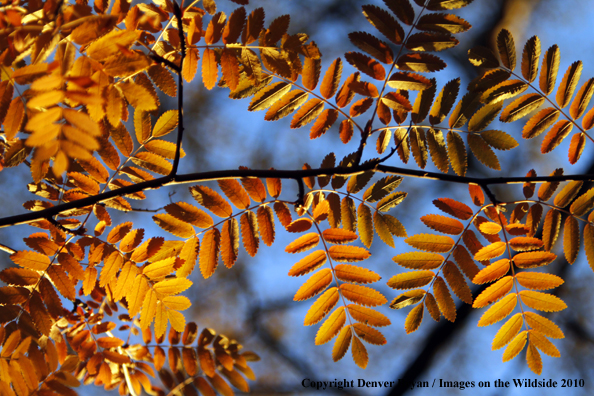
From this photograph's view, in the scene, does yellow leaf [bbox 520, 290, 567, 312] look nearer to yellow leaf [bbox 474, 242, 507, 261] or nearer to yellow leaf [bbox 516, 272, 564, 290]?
yellow leaf [bbox 516, 272, 564, 290]

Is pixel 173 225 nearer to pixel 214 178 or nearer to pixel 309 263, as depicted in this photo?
pixel 214 178

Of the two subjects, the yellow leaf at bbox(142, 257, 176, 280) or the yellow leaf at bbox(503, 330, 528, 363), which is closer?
the yellow leaf at bbox(142, 257, 176, 280)

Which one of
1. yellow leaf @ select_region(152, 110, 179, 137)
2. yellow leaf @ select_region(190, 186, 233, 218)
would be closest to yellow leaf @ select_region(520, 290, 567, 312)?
yellow leaf @ select_region(190, 186, 233, 218)

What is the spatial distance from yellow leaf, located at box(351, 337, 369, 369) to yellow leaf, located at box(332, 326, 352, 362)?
2 centimetres

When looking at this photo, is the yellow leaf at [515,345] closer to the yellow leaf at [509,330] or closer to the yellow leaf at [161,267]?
the yellow leaf at [509,330]

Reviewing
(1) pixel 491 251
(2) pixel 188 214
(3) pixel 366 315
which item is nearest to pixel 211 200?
(2) pixel 188 214

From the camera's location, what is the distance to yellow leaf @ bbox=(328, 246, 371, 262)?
130cm

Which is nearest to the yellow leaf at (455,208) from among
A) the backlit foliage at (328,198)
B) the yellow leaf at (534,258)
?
the backlit foliage at (328,198)

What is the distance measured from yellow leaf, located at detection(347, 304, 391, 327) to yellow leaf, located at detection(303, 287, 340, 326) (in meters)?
0.07

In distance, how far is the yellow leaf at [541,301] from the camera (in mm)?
1280

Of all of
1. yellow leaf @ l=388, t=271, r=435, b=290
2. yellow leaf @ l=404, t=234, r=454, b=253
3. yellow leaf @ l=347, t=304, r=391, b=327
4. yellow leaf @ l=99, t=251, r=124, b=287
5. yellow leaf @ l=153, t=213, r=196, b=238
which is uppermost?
yellow leaf @ l=153, t=213, r=196, b=238

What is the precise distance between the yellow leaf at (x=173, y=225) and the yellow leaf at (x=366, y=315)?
68 centimetres

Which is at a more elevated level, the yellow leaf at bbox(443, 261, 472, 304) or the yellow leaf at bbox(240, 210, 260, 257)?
the yellow leaf at bbox(240, 210, 260, 257)

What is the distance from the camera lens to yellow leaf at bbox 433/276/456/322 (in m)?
1.30
